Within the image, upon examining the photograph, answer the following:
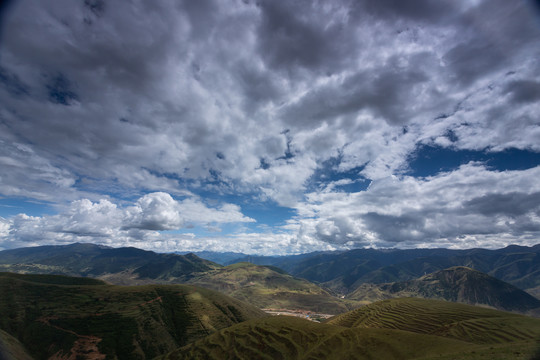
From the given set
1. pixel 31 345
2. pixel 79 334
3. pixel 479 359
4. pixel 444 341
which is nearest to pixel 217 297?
pixel 79 334

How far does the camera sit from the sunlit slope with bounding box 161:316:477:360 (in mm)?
50969

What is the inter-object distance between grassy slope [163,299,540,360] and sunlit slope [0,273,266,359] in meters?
45.4

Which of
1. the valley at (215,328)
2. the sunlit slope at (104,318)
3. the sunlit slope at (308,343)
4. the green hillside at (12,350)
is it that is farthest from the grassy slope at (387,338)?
the sunlit slope at (104,318)

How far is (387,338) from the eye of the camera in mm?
56656

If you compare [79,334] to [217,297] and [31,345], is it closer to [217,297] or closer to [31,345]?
[31,345]

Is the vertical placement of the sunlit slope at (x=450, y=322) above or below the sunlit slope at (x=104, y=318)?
above

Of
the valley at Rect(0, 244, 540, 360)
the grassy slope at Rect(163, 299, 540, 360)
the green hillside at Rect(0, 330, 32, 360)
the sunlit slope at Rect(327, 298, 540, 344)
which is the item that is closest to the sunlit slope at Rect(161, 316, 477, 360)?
the grassy slope at Rect(163, 299, 540, 360)

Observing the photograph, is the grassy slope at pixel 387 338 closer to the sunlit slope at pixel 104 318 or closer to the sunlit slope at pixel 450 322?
the sunlit slope at pixel 450 322

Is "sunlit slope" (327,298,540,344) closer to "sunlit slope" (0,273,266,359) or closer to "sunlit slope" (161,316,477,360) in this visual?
"sunlit slope" (161,316,477,360)

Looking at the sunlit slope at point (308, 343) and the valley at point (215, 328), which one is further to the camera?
the valley at point (215, 328)

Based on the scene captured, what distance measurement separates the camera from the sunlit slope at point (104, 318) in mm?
95375

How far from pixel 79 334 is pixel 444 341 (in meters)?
137

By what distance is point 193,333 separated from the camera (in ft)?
414

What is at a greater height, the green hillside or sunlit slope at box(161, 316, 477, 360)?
sunlit slope at box(161, 316, 477, 360)
